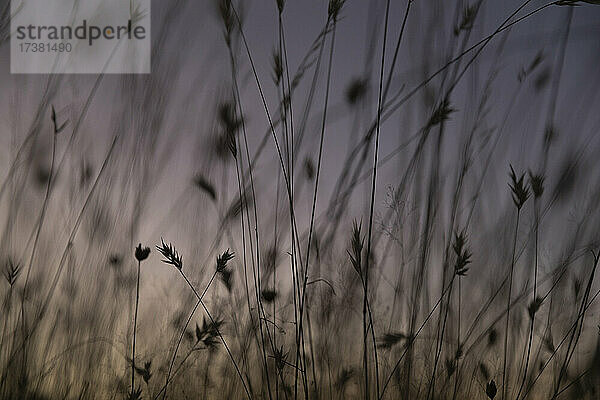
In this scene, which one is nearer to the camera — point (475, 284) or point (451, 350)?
point (451, 350)

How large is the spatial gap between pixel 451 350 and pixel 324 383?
0.29 meters

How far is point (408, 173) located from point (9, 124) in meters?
0.95

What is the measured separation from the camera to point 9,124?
63.4 inches

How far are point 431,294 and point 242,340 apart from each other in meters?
0.44

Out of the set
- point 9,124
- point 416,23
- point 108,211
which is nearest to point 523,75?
point 416,23

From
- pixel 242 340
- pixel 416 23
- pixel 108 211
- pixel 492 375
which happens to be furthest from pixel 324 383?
pixel 416 23

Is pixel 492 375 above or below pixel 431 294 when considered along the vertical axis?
below

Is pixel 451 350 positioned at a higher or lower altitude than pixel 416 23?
lower

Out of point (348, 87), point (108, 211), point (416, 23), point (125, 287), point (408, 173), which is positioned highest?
point (416, 23)

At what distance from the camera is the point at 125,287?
1570 mm

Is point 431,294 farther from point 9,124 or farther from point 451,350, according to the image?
point 9,124

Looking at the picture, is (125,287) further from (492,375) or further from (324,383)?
(492,375)

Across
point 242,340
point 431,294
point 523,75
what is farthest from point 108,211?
point 523,75

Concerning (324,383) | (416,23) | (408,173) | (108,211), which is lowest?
(324,383)
